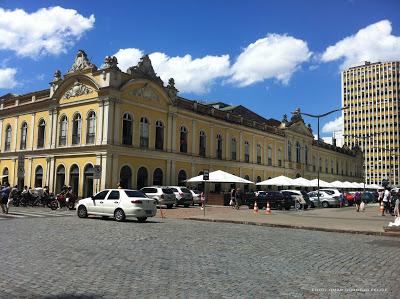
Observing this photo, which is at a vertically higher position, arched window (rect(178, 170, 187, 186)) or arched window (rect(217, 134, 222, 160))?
arched window (rect(217, 134, 222, 160))

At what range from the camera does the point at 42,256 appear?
10.0 metres

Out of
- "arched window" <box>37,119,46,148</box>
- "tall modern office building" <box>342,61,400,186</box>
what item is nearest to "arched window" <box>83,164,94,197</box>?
"arched window" <box>37,119,46,148</box>

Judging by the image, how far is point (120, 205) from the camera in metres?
20.1

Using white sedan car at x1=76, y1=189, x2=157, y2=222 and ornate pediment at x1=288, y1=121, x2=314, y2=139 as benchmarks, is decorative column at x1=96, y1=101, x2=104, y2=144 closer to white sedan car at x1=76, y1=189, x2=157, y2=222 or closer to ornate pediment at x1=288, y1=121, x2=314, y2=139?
white sedan car at x1=76, y1=189, x2=157, y2=222

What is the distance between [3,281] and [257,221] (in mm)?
15241

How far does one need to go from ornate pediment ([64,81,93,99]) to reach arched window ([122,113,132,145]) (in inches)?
149

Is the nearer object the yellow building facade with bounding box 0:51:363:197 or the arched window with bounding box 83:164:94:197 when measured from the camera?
the yellow building facade with bounding box 0:51:363:197

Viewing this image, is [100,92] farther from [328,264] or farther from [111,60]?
[328,264]

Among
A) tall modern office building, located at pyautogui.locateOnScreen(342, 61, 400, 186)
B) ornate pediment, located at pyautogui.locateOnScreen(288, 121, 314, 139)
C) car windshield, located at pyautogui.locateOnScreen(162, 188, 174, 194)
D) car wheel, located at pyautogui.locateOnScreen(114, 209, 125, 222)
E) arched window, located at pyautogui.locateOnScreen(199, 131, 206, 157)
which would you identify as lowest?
car wheel, located at pyautogui.locateOnScreen(114, 209, 125, 222)

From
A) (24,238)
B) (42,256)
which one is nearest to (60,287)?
(42,256)

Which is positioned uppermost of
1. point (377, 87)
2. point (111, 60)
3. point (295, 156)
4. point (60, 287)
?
point (377, 87)

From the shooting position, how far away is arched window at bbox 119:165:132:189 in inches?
1423

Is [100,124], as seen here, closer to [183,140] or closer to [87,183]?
[87,183]

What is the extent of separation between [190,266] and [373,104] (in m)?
107
